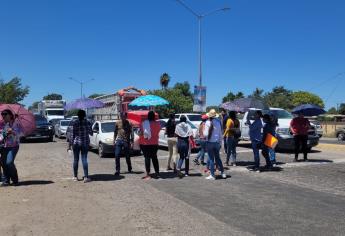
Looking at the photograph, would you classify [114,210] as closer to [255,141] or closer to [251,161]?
[255,141]

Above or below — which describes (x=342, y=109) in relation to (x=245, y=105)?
above

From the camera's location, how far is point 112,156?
1847 cm

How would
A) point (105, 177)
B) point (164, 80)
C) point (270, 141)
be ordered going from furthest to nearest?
point (164, 80) < point (270, 141) < point (105, 177)

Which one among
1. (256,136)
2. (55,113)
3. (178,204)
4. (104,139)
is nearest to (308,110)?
(256,136)

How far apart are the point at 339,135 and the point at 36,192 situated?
84.1ft

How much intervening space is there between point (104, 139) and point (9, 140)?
776 centimetres

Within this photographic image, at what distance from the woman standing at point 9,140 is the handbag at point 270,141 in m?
6.65

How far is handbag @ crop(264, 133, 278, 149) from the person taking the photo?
13.2 m

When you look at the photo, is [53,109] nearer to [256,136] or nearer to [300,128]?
[300,128]

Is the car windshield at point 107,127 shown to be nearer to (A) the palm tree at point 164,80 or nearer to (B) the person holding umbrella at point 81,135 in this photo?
(B) the person holding umbrella at point 81,135

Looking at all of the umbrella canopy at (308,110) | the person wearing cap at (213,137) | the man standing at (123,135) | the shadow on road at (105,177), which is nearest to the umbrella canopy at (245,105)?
the umbrella canopy at (308,110)

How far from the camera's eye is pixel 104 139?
18.1 meters

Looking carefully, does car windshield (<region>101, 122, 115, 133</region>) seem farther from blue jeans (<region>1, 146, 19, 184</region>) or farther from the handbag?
blue jeans (<region>1, 146, 19, 184</region>)

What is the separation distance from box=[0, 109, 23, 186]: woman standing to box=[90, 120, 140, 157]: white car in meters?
6.17
